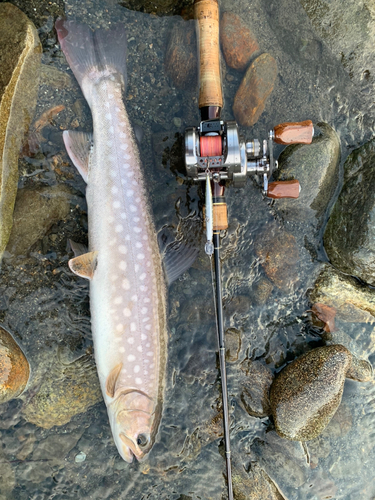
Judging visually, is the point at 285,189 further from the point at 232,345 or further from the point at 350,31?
the point at 350,31

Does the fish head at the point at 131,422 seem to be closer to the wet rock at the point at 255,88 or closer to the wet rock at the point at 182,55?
the wet rock at the point at 255,88

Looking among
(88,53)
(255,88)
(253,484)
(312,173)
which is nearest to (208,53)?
(255,88)

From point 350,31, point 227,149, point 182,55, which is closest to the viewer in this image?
point 227,149

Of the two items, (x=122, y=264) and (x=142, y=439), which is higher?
(x=122, y=264)

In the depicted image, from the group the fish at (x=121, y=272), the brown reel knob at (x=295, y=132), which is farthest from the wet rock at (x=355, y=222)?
the fish at (x=121, y=272)

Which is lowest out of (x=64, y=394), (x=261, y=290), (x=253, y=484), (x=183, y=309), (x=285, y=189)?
(x=253, y=484)

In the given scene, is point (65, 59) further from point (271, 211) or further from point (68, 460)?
point (68, 460)

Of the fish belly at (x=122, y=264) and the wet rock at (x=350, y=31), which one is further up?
the wet rock at (x=350, y=31)
